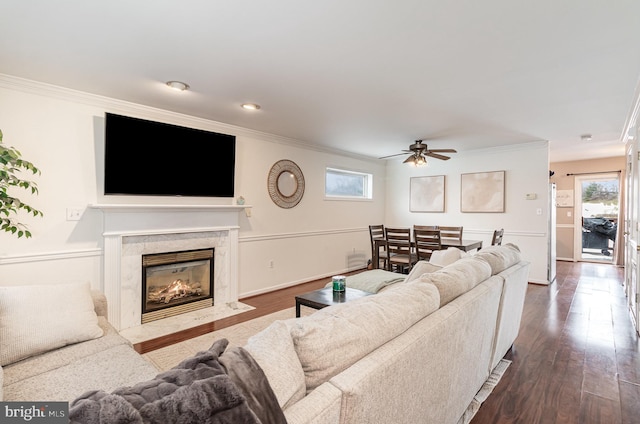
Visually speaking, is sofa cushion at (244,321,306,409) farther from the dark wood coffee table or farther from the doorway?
the doorway

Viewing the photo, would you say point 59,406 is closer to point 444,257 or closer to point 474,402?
point 474,402

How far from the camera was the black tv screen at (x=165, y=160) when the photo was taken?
10.4 ft

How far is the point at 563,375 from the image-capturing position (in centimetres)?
236

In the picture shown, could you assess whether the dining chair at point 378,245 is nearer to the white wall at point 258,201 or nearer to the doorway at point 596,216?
the white wall at point 258,201

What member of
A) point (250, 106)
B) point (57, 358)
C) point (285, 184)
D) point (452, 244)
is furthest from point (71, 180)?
point (452, 244)

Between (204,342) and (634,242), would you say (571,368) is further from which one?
(204,342)

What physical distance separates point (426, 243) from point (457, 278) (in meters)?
→ 2.76

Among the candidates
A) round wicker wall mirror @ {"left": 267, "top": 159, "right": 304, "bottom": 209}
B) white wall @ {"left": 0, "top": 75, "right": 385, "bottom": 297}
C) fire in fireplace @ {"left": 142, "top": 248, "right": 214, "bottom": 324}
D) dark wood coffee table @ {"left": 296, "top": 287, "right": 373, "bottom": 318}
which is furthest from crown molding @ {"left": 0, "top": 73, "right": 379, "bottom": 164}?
dark wood coffee table @ {"left": 296, "top": 287, "right": 373, "bottom": 318}

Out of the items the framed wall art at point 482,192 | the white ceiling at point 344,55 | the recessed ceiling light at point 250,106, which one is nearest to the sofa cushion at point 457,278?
the white ceiling at point 344,55

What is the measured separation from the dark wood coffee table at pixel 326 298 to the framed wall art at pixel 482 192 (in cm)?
383

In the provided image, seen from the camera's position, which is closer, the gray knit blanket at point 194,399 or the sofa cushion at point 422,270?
the gray knit blanket at point 194,399

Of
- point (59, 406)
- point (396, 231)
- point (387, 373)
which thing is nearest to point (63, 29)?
point (59, 406)

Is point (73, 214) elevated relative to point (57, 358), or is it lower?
elevated

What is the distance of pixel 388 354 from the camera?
1096 mm
